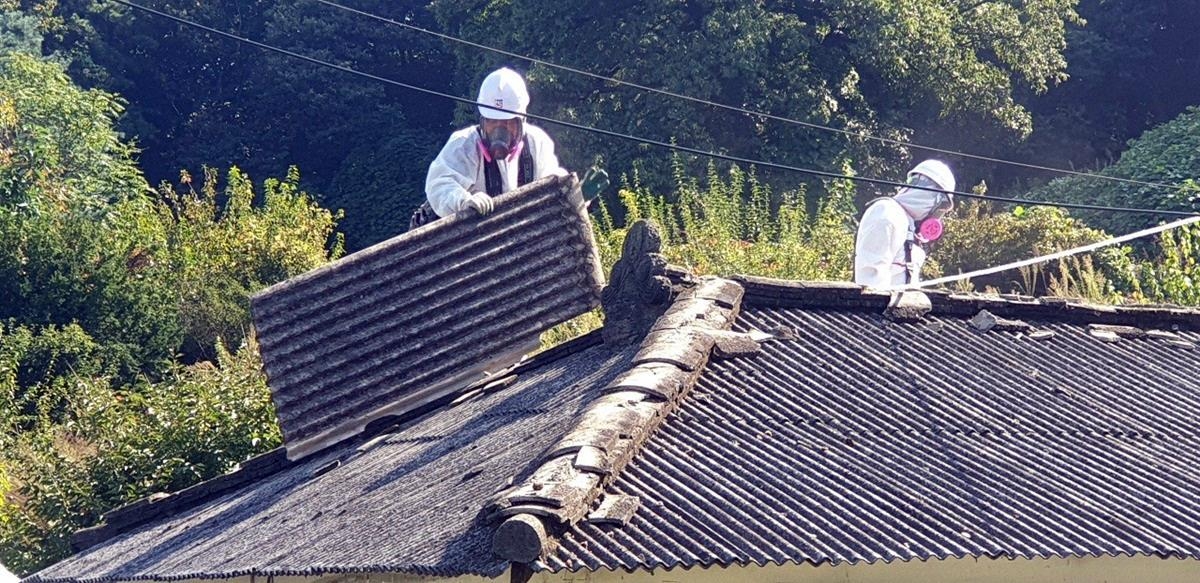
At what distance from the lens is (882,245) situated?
37.1 ft

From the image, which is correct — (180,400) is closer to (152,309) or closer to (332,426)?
(332,426)

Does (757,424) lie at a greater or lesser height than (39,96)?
lesser

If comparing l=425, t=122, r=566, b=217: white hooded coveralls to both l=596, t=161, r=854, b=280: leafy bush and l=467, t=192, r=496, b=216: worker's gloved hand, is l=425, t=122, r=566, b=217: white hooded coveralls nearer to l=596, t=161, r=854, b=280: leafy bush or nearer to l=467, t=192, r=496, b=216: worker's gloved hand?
l=467, t=192, r=496, b=216: worker's gloved hand

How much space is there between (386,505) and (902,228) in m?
4.72

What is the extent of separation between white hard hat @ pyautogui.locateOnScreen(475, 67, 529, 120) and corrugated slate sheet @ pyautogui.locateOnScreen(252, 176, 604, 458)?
54 cm

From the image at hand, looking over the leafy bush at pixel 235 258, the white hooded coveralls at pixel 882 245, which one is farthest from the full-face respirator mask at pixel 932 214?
the leafy bush at pixel 235 258

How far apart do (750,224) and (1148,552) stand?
13.9 m

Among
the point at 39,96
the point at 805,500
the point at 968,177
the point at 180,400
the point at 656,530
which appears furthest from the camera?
the point at 968,177

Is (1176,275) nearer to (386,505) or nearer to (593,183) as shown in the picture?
(593,183)

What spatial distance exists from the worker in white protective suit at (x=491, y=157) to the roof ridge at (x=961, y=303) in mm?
1659

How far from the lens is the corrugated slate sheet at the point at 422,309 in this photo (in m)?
9.83

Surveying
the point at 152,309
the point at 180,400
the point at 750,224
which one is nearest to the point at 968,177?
the point at 750,224

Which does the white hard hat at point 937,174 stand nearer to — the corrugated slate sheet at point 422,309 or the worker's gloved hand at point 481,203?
the corrugated slate sheet at point 422,309

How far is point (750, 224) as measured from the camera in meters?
20.8
